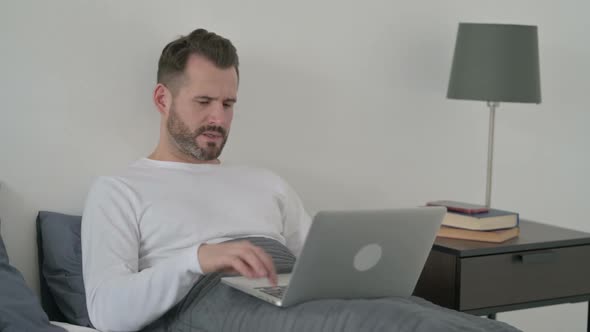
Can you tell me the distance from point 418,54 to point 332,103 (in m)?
0.39

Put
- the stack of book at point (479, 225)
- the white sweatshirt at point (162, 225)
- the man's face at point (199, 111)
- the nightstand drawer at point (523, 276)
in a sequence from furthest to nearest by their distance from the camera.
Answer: the stack of book at point (479, 225), the nightstand drawer at point (523, 276), the man's face at point (199, 111), the white sweatshirt at point (162, 225)

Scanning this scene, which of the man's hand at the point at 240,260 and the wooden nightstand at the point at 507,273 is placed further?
the wooden nightstand at the point at 507,273

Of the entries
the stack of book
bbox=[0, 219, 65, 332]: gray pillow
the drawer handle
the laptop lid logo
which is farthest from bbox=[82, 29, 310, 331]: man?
the drawer handle

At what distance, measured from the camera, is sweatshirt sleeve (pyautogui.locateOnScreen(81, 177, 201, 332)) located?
175 cm

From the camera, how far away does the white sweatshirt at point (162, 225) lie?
1.78 meters

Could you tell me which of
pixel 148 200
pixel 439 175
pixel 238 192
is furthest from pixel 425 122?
pixel 148 200

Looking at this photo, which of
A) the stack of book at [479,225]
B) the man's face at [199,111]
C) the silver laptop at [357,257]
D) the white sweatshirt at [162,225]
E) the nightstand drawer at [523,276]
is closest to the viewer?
the silver laptop at [357,257]

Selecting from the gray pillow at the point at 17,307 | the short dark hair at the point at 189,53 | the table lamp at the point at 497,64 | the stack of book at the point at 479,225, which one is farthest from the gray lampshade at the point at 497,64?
the gray pillow at the point at 17,307

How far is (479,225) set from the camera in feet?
7.83

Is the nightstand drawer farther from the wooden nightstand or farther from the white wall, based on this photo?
the white wall

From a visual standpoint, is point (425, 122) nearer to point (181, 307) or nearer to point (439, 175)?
point (439, 175)

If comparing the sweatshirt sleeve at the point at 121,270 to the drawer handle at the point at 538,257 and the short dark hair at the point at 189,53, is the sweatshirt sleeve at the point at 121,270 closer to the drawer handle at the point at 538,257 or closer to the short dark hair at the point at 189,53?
the short dark hair at the point at 189,53

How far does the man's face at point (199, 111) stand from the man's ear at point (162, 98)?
0.09 ft

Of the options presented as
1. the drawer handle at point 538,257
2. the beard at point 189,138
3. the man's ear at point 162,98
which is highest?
the man's ear at point 162,98
